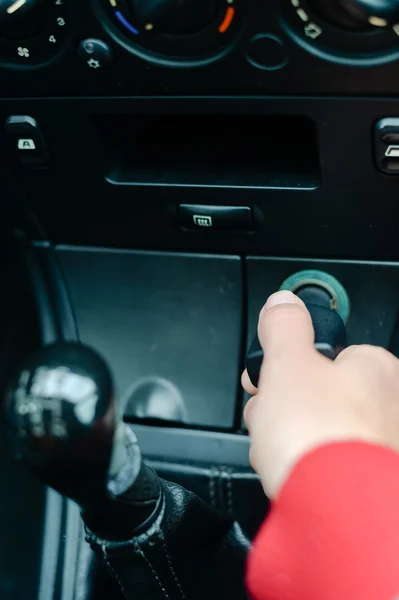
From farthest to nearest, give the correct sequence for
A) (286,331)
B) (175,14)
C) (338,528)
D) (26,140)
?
(26,140) < (175,14) < (286,331) < (338,528)

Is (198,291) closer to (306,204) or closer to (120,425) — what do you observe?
(306,204)

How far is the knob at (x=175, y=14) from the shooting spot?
2.11 ft

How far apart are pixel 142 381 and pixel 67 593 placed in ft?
0.89

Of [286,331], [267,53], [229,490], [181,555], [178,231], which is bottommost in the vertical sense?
[229,490]

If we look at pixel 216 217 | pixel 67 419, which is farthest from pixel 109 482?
pixel 216 217

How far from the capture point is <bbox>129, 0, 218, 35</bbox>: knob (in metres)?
0.64

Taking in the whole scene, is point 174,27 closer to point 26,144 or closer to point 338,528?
point 26,144

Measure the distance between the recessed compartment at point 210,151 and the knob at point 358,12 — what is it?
14 cm

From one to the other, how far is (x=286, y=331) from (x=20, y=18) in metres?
0.41

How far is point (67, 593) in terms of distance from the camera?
84cm

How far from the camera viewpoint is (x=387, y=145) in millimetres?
715

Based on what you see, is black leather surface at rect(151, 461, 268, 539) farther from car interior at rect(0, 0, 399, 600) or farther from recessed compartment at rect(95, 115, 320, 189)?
recessed compartment at rect(95, 115, 320, 189)

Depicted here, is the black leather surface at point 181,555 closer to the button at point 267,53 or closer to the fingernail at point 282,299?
the fingernail at point 282,299

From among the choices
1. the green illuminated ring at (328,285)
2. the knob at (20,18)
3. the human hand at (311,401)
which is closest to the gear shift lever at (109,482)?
the human hand at (311,401)
